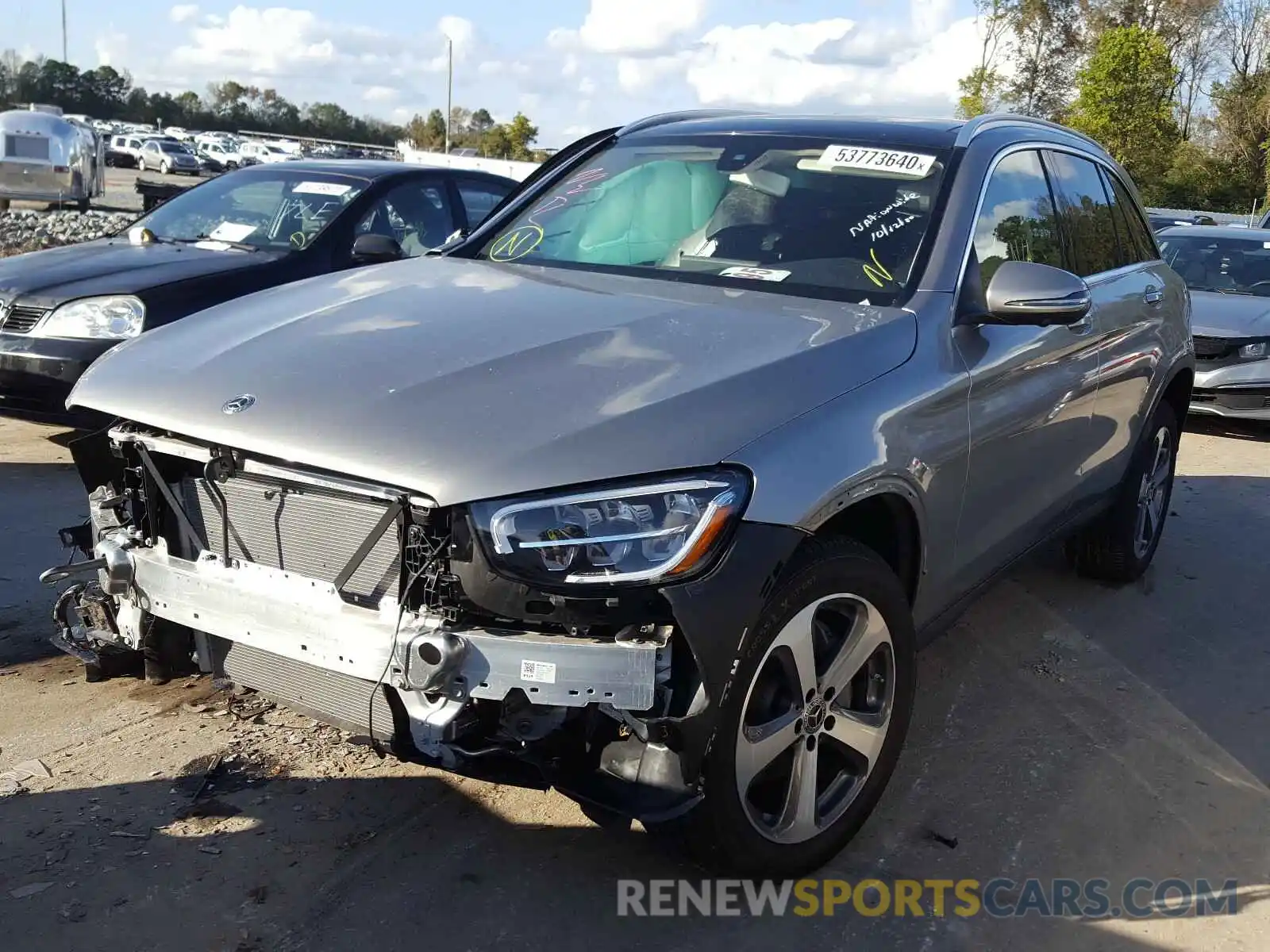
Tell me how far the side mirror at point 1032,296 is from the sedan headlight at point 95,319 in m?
4.37

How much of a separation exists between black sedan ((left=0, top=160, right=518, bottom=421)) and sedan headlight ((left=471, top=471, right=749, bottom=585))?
3.15m

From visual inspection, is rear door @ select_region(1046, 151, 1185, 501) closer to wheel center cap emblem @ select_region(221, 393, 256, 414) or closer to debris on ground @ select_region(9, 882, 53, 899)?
wheel center cap emblem @ select_region(221, 393, 256, 414)

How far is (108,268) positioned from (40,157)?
1849cm

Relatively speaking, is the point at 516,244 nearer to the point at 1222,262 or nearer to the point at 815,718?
the point at 815,718

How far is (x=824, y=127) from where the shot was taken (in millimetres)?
4016

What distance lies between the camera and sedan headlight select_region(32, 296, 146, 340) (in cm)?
599

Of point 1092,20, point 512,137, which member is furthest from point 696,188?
point 512,137

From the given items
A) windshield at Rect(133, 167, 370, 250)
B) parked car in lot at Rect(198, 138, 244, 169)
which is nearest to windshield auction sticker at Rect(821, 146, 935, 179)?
windshield at Rect(133, 167, 370, 250)

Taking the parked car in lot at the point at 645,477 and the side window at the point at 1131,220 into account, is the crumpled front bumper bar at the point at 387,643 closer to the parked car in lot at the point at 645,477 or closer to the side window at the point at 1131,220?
the parked car in lot at the point at 645,477

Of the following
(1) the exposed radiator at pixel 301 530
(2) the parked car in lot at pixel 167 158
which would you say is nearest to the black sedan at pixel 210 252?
(1) the exposed radiator at pixel 301 530

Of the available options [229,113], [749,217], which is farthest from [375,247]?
[229,113]

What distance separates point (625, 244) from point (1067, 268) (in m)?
1.66

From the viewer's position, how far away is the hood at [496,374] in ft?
8.06

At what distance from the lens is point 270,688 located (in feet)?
9.20
